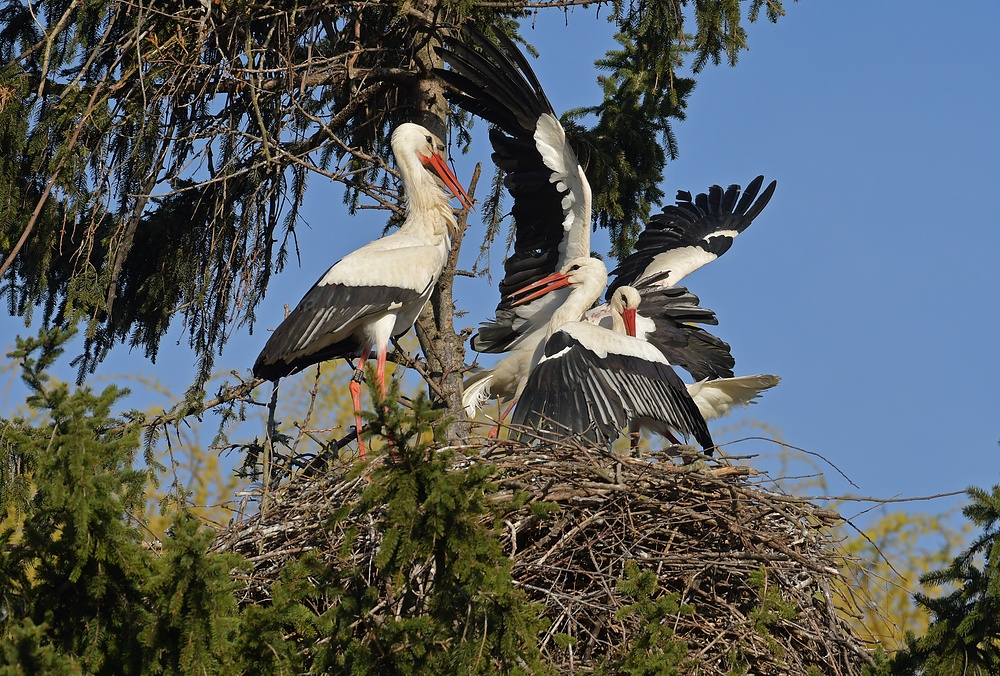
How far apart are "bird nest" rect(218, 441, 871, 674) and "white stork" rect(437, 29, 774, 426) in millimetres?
2473

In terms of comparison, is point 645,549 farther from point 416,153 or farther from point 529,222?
point 529,222

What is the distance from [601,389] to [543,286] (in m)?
1.79

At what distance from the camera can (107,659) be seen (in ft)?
14.1

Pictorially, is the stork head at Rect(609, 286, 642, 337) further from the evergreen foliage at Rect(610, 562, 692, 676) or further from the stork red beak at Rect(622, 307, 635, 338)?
the evergreen foliage at Rect(610, 562, 692, 676)

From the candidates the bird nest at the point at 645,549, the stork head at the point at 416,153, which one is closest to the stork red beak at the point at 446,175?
the stork head at the point at 416,153

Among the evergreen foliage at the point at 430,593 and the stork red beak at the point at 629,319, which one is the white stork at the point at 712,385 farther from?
the evergreen foliage at the point at 430,593

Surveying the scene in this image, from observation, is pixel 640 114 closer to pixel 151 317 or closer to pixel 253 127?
pixel 253 127

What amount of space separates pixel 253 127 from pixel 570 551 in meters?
3.99

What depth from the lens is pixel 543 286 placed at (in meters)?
8.81

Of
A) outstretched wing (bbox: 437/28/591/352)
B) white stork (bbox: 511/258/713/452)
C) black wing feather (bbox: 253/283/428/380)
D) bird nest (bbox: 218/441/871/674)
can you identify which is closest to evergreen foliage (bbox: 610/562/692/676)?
bird nest (bbox: 218/441/871/674)

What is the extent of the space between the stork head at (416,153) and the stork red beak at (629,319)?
1515mm

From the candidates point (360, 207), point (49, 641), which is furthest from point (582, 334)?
point (49, 641)

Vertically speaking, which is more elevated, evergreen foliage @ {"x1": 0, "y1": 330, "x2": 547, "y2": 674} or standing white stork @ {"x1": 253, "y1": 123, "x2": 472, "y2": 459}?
standing white stork @ {"x1": 253, "y1": 123, "x2": 472, "y2": 459}

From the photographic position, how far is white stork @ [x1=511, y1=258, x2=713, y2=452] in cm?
710
